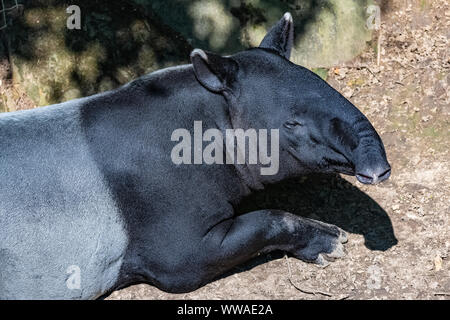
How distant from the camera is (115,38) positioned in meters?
8.70

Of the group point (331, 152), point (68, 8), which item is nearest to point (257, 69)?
point (331, 152)

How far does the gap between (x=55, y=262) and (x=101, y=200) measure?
0.67 meters

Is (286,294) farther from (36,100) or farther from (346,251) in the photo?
(36,100)

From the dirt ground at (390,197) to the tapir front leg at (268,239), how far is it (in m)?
0.14

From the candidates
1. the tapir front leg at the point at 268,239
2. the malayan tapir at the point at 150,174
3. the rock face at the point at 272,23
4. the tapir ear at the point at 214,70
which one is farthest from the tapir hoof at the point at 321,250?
the rock face at the point at 272,23

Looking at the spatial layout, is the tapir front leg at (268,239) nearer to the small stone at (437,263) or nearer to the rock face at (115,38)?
the small stone at (437,263)

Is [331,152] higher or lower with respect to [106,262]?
higher

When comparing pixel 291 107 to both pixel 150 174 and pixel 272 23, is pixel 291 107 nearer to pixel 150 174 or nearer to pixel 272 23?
pixel 150 174

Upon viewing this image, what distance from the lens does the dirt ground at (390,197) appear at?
265 inches

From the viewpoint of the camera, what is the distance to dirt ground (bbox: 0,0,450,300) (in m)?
6.74

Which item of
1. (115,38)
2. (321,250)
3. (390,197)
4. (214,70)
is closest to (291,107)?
(214,70)

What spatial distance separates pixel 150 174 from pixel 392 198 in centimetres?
272

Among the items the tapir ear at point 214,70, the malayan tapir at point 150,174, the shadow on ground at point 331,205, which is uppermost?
the tapir ear at point 214,70

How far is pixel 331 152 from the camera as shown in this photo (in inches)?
245
